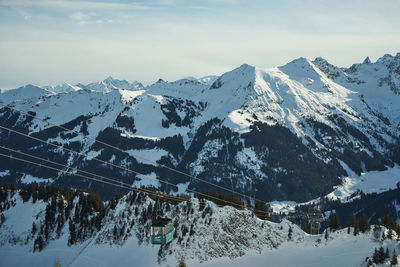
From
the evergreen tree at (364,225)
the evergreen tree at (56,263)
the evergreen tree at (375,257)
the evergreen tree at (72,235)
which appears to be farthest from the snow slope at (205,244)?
the evergreen tree at (375,257)

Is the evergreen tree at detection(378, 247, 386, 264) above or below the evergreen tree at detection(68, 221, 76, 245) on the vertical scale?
below

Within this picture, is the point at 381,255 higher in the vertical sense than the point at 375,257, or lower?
higher

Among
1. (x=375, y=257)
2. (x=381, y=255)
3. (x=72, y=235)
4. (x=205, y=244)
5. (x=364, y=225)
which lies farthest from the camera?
(x=72, y=235)

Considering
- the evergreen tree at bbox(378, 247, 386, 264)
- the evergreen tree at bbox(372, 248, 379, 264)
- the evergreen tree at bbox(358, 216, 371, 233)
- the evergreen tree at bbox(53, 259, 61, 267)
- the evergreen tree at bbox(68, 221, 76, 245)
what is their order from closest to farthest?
1. the evergreen tree at bbox(378, 247, 386, 264)
2. the evergreen tree at bbox(372, 248, 379, 264)
3. the evergreen tree at bbox(358, 216, 371, 233)
4. the evergreen tree at bbox(53, 259, 61, 267)
5. the evergreen tree at bbox(68, 221, 76, 245)

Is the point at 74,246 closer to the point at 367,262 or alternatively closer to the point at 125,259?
the point at 125,259

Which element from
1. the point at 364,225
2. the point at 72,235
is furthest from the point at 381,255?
the point at 72,235

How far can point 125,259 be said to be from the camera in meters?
139

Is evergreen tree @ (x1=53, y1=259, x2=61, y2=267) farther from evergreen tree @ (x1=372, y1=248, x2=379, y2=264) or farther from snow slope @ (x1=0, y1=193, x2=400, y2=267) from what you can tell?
evergreen tree @ (x1=372, y1=248, x2=379, y2=264)

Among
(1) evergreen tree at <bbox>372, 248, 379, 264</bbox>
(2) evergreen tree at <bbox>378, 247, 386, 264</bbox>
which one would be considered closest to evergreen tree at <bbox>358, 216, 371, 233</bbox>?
(1) evergreen tree at <bbox>372, 248, 379, 264</bbox>

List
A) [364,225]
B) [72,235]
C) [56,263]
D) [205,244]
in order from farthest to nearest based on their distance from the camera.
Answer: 1. [72,235]
2. [56,263]
3. [205,244]
4. [364,225]

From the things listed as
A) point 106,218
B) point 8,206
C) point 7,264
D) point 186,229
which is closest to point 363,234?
point 186,229

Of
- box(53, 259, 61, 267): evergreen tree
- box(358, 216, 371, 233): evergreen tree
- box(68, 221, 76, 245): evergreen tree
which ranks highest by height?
box(358, 216, 371, 233): evergreen tree

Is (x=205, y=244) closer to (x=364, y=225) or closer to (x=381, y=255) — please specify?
(x=364, y=225)

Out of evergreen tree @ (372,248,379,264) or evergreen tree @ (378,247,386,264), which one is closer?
evergreen tree @ (378,247,386,264)
